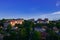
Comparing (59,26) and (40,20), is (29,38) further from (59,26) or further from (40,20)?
(40,20)

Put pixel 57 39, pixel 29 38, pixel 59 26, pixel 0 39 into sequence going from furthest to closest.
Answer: pixel 59 26
pixel 0 39
pixel 29 38
pixel 57 39

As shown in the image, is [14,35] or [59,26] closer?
[14,35]

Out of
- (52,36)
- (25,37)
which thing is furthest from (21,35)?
(52,36)

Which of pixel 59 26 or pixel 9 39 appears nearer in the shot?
pixel 9 39

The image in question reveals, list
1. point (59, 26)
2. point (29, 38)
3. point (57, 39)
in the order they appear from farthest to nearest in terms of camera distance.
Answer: point (59, 26) → point (29, 38) → point (57, 39)

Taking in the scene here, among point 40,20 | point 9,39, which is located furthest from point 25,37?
point 40,20

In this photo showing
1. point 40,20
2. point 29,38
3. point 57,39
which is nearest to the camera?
point 57,39

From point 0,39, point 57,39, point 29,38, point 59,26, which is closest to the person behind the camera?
point 57,39

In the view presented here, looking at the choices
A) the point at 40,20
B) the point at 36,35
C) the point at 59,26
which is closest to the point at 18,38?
the point at 36,35

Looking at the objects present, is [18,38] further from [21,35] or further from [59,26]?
[59,26]
